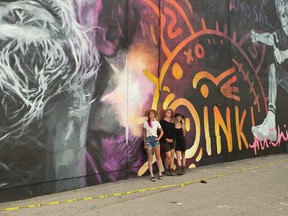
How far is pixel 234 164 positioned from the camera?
1169 cm

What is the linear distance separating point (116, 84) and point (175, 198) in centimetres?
Result: 288

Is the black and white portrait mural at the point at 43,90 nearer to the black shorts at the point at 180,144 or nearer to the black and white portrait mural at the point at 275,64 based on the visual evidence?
the black shorts at the point at 180,144

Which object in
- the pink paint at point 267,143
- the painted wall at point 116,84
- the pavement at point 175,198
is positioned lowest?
the pavement at point 175,198

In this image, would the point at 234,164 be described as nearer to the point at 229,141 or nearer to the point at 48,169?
the point at 229,141

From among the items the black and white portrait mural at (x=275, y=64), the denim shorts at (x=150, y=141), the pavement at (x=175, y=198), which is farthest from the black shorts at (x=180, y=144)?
the black and white portrait mural at (x=275, y=64)

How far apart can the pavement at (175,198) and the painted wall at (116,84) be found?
0.48 metres

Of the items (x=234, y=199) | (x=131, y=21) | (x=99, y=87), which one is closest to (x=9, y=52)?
(x=99, y=87)

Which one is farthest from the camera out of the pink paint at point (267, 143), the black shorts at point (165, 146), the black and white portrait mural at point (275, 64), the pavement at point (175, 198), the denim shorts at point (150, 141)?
the black and white portrait mural at point (275, 64)

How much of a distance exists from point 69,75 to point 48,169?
188 centimetres

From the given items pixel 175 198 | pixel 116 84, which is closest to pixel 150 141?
pixel 116 84

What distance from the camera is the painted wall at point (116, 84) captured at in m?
6.99

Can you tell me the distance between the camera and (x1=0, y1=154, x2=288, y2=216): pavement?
629 cm

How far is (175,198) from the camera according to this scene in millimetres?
7227

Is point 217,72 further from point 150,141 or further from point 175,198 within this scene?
point 175,198
